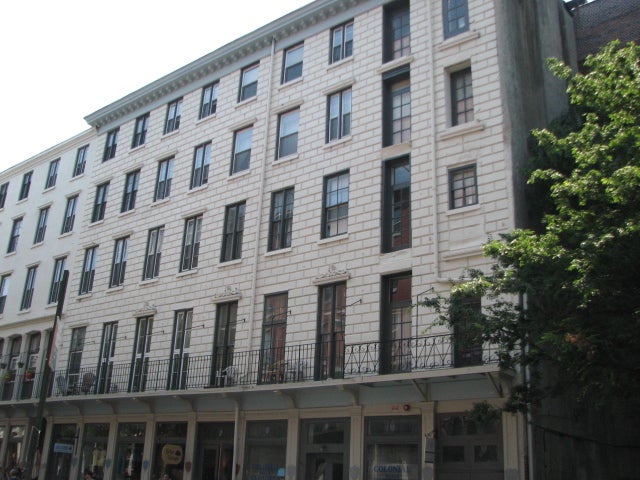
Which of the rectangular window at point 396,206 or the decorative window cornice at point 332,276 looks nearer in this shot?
the rectangular window at point 396,206

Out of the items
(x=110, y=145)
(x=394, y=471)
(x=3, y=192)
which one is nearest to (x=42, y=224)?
(x=110, y=145)

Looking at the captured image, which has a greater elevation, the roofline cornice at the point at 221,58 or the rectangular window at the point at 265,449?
the roofline cornice at the point at 221,58

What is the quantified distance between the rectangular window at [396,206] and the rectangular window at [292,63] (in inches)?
266

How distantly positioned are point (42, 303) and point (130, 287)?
8256 millimetres

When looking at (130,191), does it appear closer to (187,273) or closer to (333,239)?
(187,273)

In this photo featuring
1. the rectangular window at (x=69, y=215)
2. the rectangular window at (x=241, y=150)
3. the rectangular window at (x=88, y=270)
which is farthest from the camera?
the rectangular window at (x=69, y=215)

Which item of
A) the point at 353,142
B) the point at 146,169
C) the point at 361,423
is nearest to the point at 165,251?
the point at 146,169

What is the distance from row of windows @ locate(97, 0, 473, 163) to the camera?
2191 centimetres

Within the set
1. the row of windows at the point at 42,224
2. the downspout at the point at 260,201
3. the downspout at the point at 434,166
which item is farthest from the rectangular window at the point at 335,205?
the row of windows at the point at 42,224

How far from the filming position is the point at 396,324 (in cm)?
2011

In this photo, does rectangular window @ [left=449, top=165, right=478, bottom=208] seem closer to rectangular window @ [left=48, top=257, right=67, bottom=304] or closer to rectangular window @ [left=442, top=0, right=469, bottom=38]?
rectangular window @ [left=442, top=0, right=469, bottom=38]

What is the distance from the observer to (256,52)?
28.0 m

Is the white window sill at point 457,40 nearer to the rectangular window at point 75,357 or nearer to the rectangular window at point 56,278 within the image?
the rectangular window at point 75,357

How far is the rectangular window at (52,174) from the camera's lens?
37875mm
